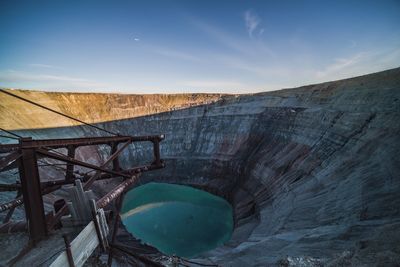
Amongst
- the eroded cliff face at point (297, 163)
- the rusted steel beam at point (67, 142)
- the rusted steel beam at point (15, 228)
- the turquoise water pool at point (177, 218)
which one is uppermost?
the rusted steel beam at point (67, 142)

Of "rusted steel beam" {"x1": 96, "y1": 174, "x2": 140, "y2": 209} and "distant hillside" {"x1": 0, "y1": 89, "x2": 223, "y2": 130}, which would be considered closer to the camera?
"rusted steel beam" {"x1": 96, "y1": 174, "x2": 140, "y2": 209}

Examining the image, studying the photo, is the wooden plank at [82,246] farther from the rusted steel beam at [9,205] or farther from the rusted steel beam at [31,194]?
the rusted steel beam at [9,205]

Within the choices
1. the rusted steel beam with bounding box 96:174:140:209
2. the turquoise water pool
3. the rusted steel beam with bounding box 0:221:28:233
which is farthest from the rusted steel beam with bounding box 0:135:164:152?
the turquoise water pool

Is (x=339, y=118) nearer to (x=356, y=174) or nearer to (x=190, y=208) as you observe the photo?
(x=356, y=174)

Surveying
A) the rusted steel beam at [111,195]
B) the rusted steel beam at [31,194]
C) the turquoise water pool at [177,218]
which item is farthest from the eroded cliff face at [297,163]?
the rusted steel beam at [31,194]

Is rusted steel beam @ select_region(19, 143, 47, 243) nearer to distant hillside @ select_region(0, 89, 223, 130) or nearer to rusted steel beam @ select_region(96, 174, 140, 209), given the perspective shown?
rusted steel beam @ select_region(96, 174, 140, 209)
